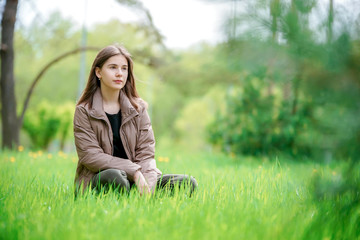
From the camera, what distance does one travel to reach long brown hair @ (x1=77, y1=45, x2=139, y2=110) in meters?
3.00

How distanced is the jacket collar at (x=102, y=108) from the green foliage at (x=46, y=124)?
434 inches

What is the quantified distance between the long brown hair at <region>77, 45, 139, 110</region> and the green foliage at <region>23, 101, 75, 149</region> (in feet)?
35.8

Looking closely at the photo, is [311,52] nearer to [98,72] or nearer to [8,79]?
[98,72]

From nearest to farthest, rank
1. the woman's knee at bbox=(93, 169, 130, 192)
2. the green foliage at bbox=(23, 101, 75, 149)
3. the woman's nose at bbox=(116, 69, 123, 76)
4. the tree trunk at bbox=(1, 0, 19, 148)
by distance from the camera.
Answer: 1. the woman's knee at bbox=(93, 169, 130, 192)
2. the woman's nose at bbox=(116, 69, 123, 76)
3. the tree trunk at bbox=(1, 0, 19, 148)
4. the green foliage at bbox=(23, 101, 75, 149)

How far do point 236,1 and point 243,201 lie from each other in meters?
1.44

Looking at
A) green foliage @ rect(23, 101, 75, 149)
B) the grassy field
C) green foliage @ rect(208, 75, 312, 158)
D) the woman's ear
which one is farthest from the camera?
green foliage @ rect(23, 101, 75, 149)

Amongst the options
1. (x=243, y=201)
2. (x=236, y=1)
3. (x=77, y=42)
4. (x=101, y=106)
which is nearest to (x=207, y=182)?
(x=243, y=201)

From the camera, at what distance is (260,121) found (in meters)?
7.24

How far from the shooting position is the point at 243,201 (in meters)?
2.53

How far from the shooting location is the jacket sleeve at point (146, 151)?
286 centimetres

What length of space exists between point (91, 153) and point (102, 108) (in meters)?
0.37

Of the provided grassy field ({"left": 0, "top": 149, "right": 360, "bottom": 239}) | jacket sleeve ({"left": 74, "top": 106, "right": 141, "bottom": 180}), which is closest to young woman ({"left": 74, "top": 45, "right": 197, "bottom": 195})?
jacket sleeve ({"left": 74, "top": 106, "right": 141, "bottom": 180})

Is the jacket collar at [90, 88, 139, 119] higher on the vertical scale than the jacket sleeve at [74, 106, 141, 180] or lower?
higher

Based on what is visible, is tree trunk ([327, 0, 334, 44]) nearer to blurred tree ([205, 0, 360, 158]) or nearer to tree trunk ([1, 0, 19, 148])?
blurred tree ([205, 0, 360, 158])
